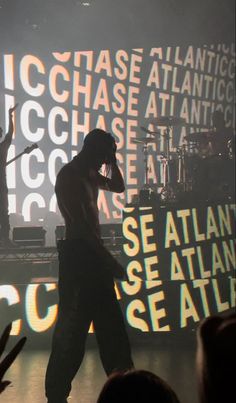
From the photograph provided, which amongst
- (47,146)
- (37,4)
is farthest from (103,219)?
(37,4)

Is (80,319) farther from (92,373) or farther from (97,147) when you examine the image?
(92,373)

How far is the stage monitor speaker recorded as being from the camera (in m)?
7.48

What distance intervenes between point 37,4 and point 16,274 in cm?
593

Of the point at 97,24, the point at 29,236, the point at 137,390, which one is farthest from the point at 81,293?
the point at 97,24

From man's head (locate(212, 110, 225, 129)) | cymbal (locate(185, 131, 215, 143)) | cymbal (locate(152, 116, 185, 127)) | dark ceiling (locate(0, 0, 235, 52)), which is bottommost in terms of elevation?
cymbal (locate(185, 131, 215, 143))

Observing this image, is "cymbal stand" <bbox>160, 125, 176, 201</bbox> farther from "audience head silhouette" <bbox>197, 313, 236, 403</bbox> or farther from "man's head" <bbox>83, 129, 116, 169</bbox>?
"audience head silhouette" <bbox>197, 313, 236, 403</bbox>

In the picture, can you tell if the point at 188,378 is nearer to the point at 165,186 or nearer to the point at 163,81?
the point at 165,186

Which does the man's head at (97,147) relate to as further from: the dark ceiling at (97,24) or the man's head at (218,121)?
the dark ceiling at (97,24)

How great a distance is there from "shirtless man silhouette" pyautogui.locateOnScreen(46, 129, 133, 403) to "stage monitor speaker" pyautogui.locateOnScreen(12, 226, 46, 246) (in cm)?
418

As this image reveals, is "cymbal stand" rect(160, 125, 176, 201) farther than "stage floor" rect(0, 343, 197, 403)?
Yes

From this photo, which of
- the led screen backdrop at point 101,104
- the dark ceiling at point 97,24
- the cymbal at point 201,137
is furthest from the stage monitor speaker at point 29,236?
the dark ceiling at point 97,24

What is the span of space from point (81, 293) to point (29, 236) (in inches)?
170

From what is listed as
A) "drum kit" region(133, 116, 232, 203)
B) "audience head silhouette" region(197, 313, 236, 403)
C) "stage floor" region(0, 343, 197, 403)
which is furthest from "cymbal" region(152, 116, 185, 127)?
"audience head silhouette" region(197, 313, 236, 403)

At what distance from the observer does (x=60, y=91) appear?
1027 centimetres
